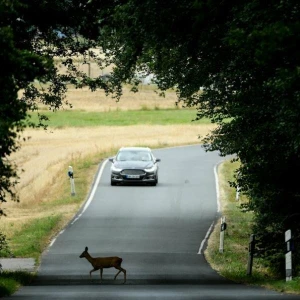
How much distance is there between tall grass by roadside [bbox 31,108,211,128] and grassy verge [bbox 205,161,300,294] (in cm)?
4495

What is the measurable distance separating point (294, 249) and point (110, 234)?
430 inches

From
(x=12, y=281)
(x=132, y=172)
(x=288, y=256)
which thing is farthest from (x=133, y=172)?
(x=12, y=281)

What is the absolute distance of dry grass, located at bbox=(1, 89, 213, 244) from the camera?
1593 inches

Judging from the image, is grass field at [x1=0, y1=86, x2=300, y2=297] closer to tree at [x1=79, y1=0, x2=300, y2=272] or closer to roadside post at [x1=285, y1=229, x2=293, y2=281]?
roadside post at [x1=285, y1=229, x2=293, y2=281]

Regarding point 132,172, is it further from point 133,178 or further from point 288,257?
point 288,257

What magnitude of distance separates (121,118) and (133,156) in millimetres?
48115

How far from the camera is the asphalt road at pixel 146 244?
19317 millimetres

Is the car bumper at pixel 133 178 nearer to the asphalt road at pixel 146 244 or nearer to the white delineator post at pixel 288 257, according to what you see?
the asphalt road at pixel 146 244

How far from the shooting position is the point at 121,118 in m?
94.9

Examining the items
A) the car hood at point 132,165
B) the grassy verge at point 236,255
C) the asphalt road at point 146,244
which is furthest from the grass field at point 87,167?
the car hood at point 132,165

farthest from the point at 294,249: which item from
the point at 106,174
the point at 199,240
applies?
the point at 106,174

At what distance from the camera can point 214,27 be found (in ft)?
68.2

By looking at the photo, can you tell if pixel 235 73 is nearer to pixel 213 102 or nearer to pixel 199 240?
pixel 213 102

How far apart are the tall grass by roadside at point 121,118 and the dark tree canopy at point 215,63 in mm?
60082
